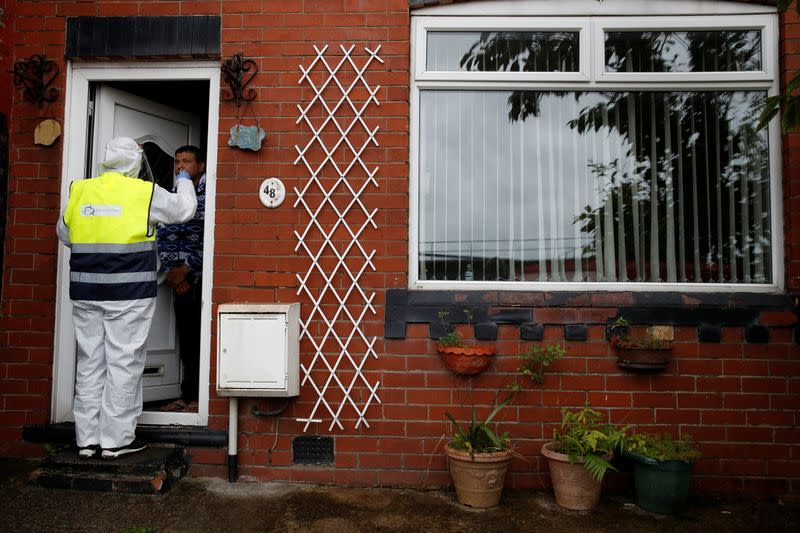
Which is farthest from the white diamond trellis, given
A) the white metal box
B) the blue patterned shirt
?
the blue patterned shirt

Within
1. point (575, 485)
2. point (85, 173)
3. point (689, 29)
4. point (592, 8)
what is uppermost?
point (592, 8)

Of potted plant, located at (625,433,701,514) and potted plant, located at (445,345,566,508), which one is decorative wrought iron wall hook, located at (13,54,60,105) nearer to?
potted plant, located at (445,345,566,508)

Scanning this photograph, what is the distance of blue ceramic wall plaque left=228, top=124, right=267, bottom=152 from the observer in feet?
12.9

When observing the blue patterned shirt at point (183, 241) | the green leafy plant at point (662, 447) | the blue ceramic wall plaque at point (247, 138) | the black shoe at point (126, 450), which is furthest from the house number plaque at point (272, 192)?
the green leafy plant at point (662, 447)

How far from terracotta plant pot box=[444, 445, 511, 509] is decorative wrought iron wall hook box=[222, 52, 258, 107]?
2570 mm

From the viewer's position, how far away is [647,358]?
365 cm

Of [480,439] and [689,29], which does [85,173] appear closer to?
[480,439]

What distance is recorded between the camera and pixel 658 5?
396cm

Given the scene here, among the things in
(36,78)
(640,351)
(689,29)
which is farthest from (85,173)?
(689,29)

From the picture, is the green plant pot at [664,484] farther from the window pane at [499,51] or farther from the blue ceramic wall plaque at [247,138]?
the blue ceramic wall plaque at [247,138]

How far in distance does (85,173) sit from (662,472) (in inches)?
161

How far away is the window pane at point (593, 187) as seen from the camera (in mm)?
3939

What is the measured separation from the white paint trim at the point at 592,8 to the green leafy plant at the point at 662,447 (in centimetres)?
267

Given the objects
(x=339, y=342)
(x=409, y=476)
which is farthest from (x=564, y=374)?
(x=339, y=342)
